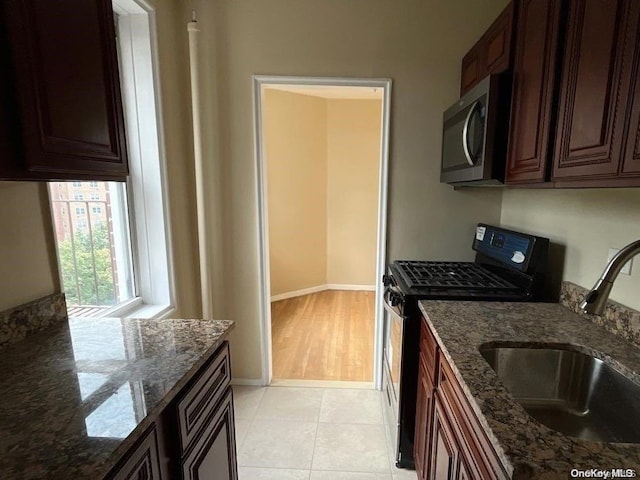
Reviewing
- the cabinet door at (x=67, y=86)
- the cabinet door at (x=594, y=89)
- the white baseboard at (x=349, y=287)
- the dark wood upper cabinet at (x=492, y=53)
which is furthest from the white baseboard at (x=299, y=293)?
the cabinet door at (x=594, y=89)

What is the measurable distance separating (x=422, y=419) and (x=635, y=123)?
1.35 m

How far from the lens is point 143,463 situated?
77 centimetres

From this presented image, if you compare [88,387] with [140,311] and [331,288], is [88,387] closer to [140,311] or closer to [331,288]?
[140,311]

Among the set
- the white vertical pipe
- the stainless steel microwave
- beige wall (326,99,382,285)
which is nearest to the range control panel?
the stainless steel microwave

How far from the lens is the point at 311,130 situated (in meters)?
4.38

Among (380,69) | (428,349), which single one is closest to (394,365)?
(428,349)

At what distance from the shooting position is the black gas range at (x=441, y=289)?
1569 mm

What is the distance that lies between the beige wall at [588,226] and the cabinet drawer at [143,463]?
160 centimetres

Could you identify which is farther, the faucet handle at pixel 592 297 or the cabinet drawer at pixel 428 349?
the cabinet drawer at pixel 428 349

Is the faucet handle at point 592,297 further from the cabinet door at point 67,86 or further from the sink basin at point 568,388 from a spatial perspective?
the cabinet door at point 67,86

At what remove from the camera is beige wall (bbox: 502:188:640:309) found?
119cm

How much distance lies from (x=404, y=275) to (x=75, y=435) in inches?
60.2

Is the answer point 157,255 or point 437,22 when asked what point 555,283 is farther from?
point 157,255

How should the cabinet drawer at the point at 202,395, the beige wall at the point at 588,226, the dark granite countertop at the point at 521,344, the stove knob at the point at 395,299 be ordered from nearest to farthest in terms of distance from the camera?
the dark granite countertop at the point at 521,344, the cabinet drawer at the point at 202,395, the beige wall at the point at 588,226, the stove knob at the point at 395,299
